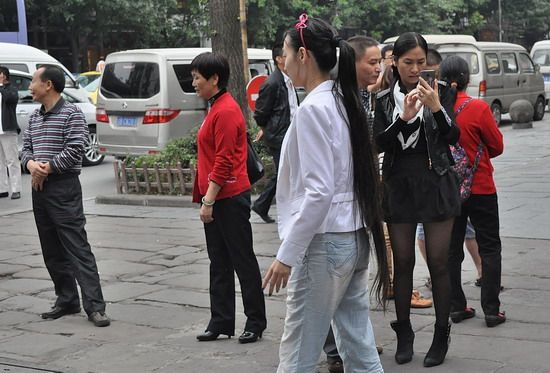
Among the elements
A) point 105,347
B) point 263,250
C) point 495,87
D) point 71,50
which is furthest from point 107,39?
point 105,347

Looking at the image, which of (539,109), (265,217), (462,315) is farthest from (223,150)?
(539,109)

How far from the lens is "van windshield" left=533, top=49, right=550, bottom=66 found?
29.9m

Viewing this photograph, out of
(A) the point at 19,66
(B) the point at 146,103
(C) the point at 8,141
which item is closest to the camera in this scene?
(C) the point at 8,141

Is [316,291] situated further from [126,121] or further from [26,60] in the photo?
[26,60]

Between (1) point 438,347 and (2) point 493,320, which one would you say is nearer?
(1) point 438,347

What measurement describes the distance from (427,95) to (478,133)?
131 centimetres

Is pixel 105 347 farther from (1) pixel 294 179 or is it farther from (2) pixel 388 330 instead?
(1) pixel 294 179

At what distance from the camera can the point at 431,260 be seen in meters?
5.21

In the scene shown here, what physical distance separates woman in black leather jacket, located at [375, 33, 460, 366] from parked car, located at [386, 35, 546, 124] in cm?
1704

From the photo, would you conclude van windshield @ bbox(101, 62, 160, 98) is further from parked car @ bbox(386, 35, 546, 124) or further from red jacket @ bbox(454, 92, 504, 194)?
red jacket @ bbox(454, 92, 504, 194)

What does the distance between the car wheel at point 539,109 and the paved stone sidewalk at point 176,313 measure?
14.7 metres

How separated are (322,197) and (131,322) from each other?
325 centimetres

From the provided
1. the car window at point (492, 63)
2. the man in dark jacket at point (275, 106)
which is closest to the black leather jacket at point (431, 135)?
the man in dark jacket at point (275, 106)

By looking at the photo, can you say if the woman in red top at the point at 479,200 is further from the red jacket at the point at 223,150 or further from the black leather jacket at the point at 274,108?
the black leather jacket at the point at 274,108
